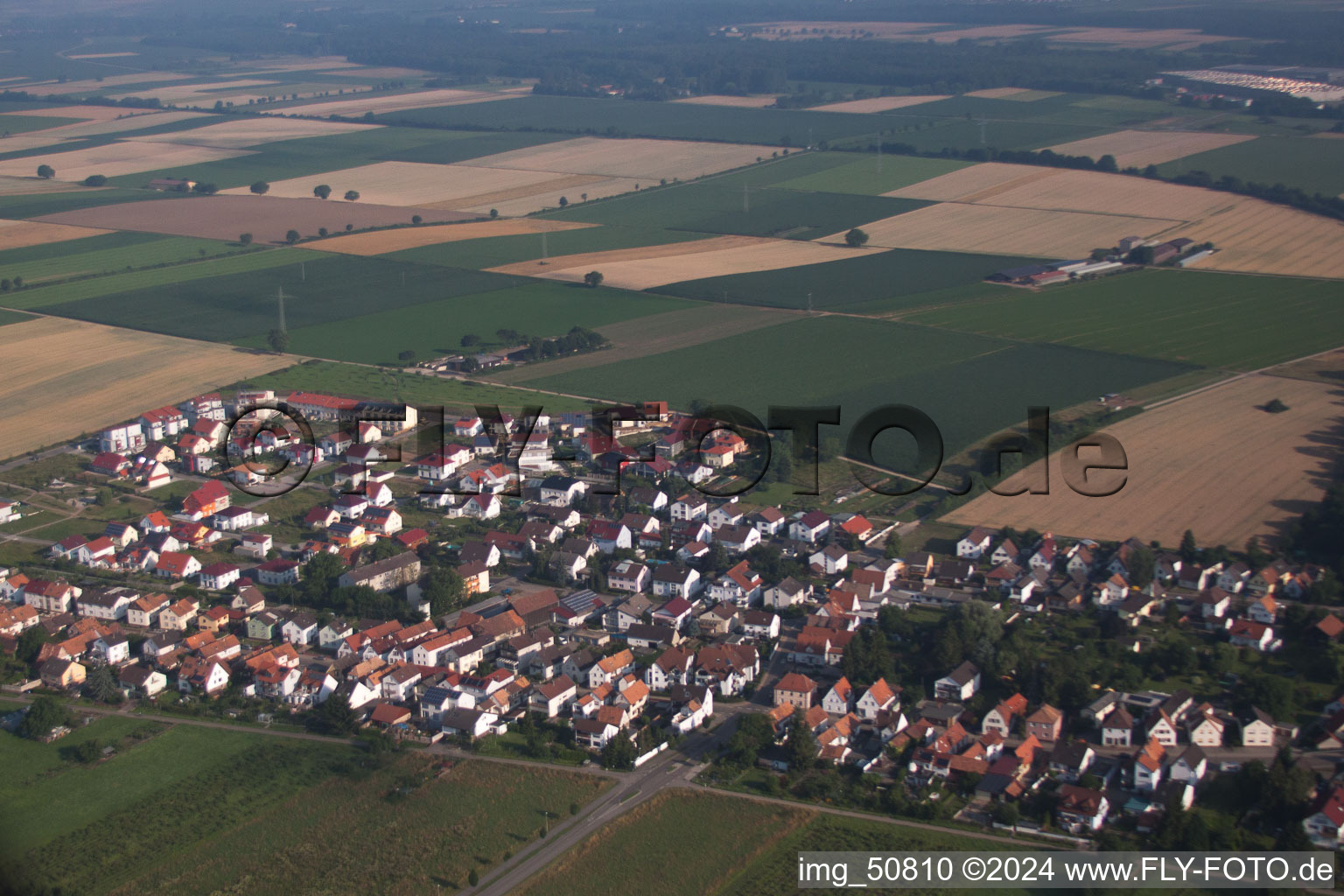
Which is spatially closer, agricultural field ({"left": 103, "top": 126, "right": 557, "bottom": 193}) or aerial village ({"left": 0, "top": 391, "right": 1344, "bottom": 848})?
aerial village ({"left": 0, "top": 391, "right": 1344, "bottom": 848})

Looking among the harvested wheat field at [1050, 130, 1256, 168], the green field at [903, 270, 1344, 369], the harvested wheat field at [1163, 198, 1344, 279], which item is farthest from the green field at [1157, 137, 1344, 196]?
the green field at [903, 270, 1344, 369]

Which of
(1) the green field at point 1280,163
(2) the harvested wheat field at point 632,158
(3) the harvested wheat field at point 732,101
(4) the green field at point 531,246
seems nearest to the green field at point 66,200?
(2) the harvested wheat field at point 632,158

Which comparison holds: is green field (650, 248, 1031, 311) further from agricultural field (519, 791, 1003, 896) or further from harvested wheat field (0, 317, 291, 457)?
agricultural field (519, 791, 1003, 896)

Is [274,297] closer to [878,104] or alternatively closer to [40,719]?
[40,719]

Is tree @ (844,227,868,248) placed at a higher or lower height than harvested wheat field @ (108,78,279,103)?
lower

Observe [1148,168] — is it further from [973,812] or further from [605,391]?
[973,812]

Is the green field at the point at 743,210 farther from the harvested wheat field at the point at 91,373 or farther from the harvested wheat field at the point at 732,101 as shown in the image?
the harvested wheat field at the point at 732,101

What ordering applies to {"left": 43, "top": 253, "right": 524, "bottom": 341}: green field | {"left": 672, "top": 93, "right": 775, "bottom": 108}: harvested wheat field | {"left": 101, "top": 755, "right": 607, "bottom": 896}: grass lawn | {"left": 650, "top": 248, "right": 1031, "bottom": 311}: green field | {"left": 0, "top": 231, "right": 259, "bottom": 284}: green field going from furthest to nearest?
{"left": 672, "top": 93, "right": 775, "bottom": 108}: harvested wheat field, {"left": 0, "top": 231, "right": 259, "bottom": 284}: green field, {"left": 650, "top": 248, "right": 1031, "bottom": 311}: green field, {"left": 43, "top": 253, "right": 524, "bottom": 341}: green field, {"left": 101, "top": 755, "right": 607, "bottom": 896}: grass lawn
